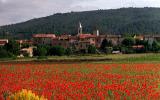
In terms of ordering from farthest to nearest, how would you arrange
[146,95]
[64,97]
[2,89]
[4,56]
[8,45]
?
[8,45] → [4,56] → [2,89] → [146,95] → [64,97]

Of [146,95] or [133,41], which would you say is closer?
[146,95]

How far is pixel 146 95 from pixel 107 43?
11649 cm

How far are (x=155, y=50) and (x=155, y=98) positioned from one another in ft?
285

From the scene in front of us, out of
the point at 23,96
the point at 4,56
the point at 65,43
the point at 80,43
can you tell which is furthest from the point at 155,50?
the point at 23,96

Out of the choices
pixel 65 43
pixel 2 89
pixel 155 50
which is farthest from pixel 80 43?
pixel 2 89

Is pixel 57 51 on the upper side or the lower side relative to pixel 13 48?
lower

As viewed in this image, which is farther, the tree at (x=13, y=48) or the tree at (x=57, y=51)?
the tree at (x=13, y=48)

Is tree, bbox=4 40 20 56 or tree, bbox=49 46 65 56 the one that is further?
tree, bbox=4 40 20 56

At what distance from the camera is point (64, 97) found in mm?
14523

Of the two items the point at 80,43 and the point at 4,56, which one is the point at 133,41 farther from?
the point at 4,56

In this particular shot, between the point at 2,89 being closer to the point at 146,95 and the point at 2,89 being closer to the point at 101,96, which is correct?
the point at 101,96

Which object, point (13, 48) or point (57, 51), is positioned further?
point (13, 48)

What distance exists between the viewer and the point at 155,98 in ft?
48.3

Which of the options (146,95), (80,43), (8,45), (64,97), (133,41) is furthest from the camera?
(80,43)
